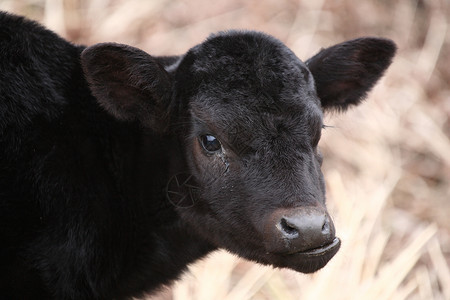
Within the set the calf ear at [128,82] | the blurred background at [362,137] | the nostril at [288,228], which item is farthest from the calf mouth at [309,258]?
the blurred background at [362,137]

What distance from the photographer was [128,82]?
398 cm

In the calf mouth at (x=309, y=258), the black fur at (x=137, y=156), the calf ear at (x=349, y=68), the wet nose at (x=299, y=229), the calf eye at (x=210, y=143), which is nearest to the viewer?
the wet nose at (x=299, y=229)

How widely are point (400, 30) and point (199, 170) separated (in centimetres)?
591

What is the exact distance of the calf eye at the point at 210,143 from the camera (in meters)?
3.89

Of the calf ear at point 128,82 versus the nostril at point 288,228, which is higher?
the calf ear at point 128,82

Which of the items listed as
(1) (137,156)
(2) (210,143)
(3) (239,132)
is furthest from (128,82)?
(3) (239,132)

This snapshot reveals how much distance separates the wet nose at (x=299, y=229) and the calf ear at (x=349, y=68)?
47.1 inches

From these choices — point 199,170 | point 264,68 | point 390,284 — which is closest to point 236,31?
point 264,68

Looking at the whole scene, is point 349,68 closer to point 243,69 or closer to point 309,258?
point 243,69

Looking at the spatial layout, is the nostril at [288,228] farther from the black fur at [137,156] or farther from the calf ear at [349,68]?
the calf ear at [349,68]

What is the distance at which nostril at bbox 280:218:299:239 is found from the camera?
3419 mm

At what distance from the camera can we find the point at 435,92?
27.9 ft

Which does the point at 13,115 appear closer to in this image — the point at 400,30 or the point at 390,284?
the point at 390,284

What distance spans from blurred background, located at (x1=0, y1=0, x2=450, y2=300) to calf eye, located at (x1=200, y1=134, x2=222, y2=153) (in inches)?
79.3
